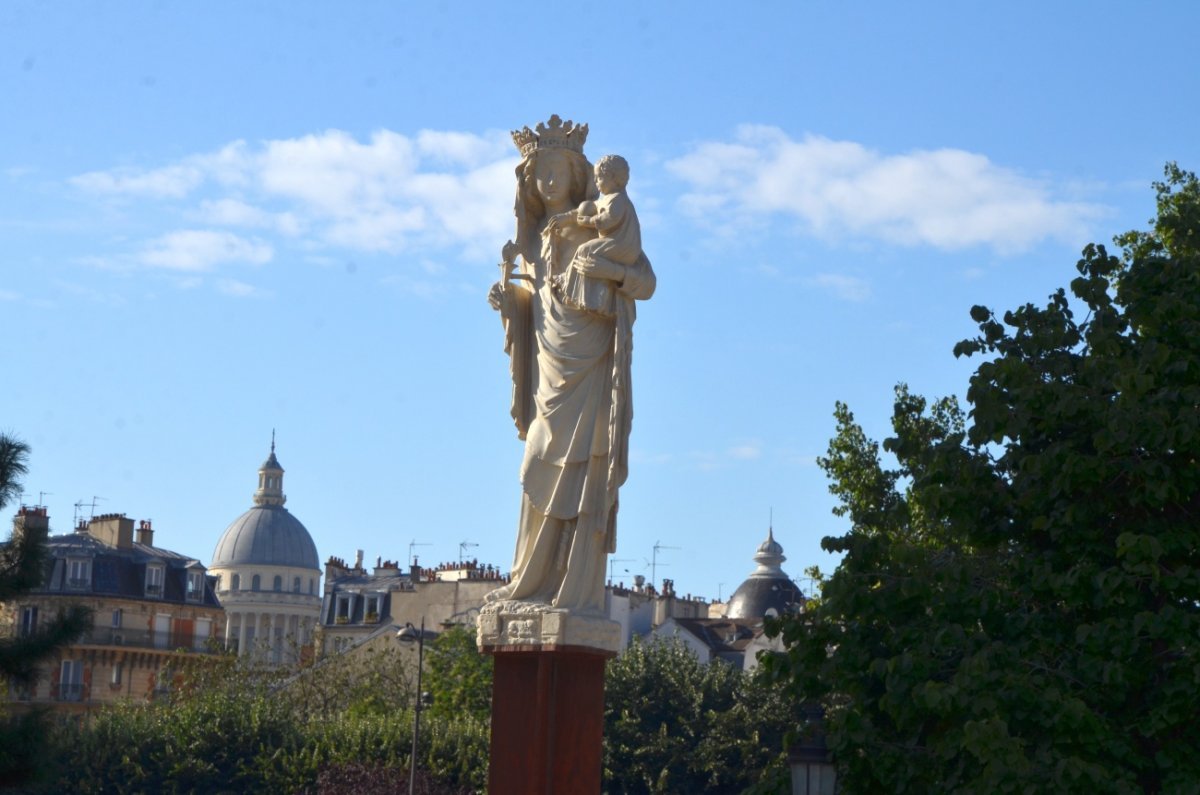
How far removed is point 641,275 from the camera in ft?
46.5

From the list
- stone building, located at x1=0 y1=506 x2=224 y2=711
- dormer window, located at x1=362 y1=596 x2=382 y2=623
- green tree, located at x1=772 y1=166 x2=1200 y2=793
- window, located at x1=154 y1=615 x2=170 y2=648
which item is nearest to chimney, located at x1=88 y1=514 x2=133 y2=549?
stone building, located at x1=0 y1=506 x2=224 y2=711

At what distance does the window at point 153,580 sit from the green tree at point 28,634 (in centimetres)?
6610

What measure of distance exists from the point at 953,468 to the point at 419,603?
7644 centimetres

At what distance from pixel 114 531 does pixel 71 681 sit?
654cm

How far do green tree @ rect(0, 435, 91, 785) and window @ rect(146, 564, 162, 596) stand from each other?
6610cm

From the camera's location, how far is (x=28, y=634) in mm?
23047

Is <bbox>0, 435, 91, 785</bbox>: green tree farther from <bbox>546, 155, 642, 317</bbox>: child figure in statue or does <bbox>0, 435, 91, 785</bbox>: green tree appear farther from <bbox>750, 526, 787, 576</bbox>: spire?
<bbox>750, 526, 787, 576</bbox>: spire

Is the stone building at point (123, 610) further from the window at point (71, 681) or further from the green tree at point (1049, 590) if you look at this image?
the green tree at point (1049, 590)

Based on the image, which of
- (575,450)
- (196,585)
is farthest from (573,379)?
(196,585)

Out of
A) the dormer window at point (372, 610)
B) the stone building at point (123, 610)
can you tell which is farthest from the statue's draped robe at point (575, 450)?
the dormer window at point (372, 610)

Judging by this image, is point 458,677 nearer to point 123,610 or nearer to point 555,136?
point 123,610

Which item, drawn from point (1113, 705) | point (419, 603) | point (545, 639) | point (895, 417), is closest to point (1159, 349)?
point (1113, 705)

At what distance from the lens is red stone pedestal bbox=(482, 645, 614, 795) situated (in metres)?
13.6

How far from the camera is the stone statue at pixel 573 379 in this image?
1400cm
